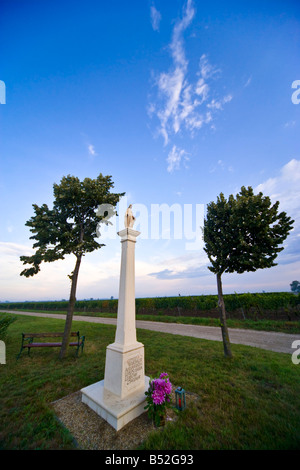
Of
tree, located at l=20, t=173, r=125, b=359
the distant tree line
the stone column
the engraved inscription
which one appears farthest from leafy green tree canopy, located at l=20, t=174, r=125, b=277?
the distant tree line

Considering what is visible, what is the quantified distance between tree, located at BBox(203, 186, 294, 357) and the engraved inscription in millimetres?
3752

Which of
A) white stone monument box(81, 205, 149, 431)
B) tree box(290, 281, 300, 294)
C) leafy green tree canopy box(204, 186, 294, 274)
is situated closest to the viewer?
white stone monument box(81, 205, 149, 431)

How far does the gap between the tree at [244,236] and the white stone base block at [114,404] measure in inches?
160

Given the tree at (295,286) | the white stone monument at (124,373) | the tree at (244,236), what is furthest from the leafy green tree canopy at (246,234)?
the tree at (295,286)

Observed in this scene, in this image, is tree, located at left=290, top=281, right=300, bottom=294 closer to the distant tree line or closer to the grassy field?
the distant tree line

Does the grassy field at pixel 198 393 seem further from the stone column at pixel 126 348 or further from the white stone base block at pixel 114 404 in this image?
the stone column at pixel 126 348

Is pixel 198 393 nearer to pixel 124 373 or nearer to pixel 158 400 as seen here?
pixel 158 400

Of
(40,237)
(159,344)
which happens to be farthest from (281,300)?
(40,237)

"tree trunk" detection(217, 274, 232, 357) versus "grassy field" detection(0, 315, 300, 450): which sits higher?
"tree trunk" detection(217, 274, 232, 357)

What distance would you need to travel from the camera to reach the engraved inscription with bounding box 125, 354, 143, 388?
11.7 feet

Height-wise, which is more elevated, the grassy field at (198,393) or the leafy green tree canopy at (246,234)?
the leafy green tree canopy at (246,234)

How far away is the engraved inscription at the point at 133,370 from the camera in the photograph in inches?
141

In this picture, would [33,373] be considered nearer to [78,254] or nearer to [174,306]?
[78,254]

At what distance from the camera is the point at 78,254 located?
7.28 m
